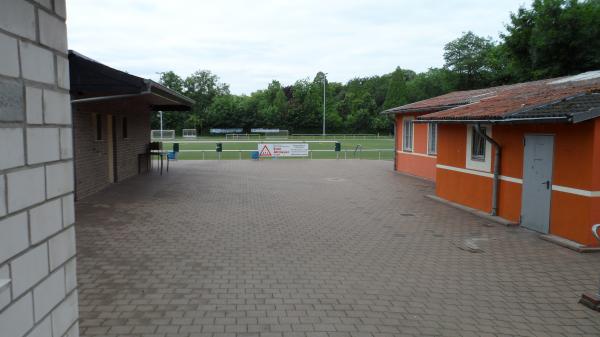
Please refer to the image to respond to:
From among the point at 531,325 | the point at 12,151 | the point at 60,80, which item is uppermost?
the point at 60,80

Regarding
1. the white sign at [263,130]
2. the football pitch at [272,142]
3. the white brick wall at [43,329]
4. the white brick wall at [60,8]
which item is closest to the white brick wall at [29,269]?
the white brick wall at [43,329]

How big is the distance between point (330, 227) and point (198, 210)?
381 centimetres

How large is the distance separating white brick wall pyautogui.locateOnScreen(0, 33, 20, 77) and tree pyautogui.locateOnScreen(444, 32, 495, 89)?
198 ft

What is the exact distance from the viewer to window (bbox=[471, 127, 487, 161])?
12152 millimetres

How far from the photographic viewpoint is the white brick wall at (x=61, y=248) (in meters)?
2.79

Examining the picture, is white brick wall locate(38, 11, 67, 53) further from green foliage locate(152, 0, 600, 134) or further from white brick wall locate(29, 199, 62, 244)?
green foliage locate(152, 0, 600, 134)

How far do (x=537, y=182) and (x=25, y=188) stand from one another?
970 cm

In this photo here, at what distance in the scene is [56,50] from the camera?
9.42 ft

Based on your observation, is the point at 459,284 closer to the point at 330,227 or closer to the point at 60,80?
the point at 330,227

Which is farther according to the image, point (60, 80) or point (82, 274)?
point (82, 274)

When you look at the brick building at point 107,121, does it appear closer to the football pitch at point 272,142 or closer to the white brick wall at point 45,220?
the white brick wall at point 45,220

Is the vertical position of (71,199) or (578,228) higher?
(71,199)

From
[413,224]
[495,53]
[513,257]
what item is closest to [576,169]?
[513,257]

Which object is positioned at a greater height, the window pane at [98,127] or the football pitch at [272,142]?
the window pane at [98,127]
